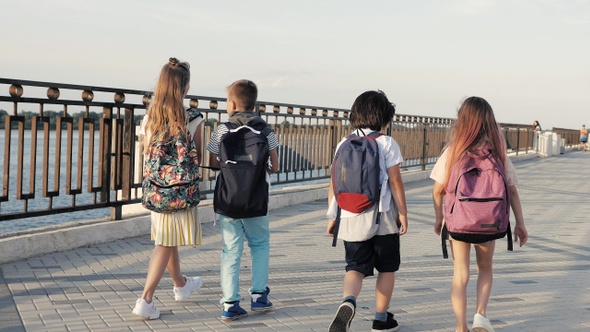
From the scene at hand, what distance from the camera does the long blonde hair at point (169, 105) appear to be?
5.12 meters

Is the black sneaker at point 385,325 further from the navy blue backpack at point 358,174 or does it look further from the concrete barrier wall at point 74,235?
the concrete barrier wall at point 74,235

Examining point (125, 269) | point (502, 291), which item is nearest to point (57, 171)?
point (125, 269)

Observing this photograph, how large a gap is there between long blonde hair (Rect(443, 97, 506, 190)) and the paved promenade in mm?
1190

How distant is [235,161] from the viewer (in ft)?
16.6

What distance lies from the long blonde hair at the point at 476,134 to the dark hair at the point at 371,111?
442mm

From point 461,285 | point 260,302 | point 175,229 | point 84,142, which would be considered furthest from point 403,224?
point 84,142

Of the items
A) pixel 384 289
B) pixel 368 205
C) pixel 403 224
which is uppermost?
pixel 368 205

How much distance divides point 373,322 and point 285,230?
15.4 feet

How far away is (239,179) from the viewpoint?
16.6 ft

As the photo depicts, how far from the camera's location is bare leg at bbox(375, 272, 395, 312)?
4.91 metres

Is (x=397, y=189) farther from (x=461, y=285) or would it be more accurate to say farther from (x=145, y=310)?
(x=145, y=310)

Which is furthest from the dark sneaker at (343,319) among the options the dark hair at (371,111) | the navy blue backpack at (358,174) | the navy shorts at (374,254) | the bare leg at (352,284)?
the dark hair at (371,111)

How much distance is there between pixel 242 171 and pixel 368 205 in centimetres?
86

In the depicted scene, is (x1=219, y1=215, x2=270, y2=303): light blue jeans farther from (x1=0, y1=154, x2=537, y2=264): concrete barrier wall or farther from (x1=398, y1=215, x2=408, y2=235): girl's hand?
(x1=0, y1=154, x2=537, y2=264): concrete barrier wall
